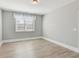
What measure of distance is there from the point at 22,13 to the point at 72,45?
4855 mm

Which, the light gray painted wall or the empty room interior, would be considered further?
the light gray painted wall

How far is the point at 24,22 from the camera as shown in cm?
745

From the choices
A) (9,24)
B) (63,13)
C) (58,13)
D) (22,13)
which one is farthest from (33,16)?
(63,13)

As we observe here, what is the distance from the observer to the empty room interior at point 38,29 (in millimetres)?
3711

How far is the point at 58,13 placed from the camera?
5.68 metres

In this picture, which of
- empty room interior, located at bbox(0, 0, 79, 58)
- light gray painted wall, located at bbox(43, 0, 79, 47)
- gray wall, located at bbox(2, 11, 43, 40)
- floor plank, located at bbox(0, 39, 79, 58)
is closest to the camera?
floor plank, located at bbox(0, 39, 79, 58)

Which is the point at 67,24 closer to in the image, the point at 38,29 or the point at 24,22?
the point at 38,29

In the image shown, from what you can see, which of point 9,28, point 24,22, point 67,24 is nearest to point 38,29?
point 24,22

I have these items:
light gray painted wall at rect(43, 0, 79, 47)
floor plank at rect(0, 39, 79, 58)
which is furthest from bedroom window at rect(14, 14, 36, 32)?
floor plank at rect(0, 39, 79, 58)

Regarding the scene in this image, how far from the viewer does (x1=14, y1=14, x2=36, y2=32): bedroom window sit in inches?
278

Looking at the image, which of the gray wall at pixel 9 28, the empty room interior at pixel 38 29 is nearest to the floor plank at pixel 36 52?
the empty room interior at pixel 38 29

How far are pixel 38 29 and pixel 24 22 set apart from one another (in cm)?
162

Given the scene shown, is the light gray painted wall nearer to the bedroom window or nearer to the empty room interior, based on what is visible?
the empty room interior

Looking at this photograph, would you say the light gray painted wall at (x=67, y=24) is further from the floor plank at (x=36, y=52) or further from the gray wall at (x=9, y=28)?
the gray wall at (x=9, y=28)
